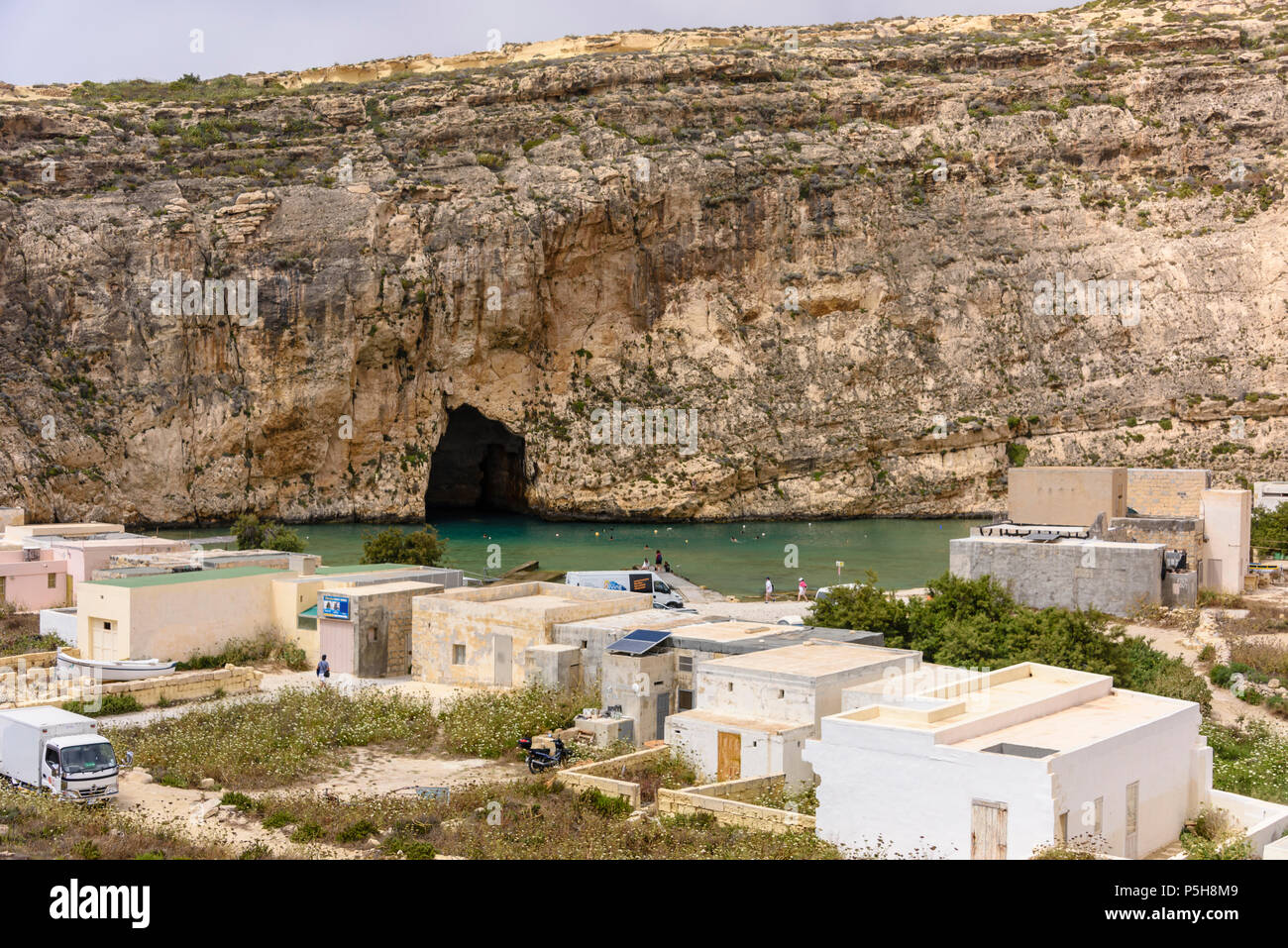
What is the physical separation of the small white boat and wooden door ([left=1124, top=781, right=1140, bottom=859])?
19.6m

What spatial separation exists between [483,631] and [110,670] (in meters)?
7.98

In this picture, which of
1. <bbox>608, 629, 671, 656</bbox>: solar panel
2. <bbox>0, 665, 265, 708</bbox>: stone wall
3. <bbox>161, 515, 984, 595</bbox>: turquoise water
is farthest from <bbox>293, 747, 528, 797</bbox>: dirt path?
<bbox>161, 515, 984, 595</bbox>: turquoise water

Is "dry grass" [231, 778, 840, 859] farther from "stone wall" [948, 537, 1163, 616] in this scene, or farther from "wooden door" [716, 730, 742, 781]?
"stone wall" [948, 537, 1163, 616]

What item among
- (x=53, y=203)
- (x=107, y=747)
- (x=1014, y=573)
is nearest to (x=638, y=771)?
(x=107, y=747)

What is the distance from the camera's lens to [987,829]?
41.5 feet

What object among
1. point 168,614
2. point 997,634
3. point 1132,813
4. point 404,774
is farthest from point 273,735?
point 997,634

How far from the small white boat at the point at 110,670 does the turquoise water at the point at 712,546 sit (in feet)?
69.1

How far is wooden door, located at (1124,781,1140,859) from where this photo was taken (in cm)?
1367

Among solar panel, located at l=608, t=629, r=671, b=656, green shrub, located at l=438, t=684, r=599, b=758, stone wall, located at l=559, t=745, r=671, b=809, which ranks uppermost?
solar panel, located at l=608, t=629, r=671, b=656
